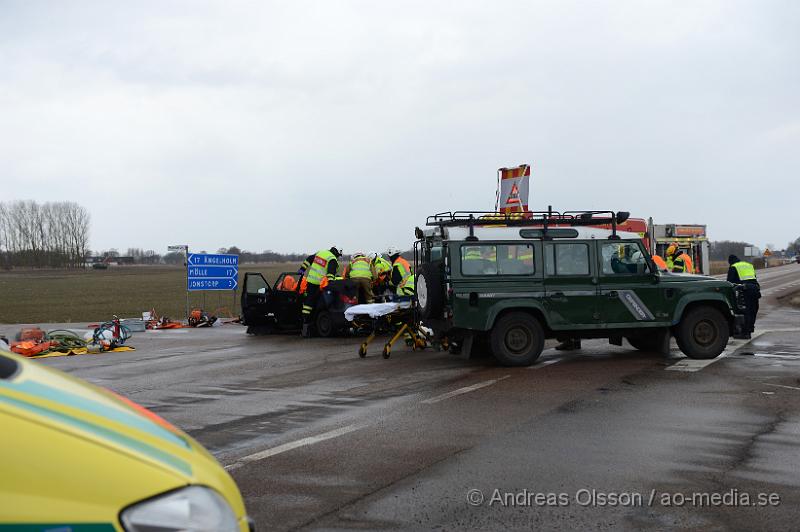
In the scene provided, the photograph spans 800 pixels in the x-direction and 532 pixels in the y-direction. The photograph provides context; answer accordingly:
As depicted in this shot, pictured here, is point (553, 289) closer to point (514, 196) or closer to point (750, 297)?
point (514, 196)

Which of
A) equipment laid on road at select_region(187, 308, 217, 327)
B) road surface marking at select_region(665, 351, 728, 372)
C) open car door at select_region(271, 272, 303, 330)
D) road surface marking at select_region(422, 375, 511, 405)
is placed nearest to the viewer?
road surface marking at select_region(422, 375, 511, 405)

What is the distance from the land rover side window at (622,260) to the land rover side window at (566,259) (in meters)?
0.29

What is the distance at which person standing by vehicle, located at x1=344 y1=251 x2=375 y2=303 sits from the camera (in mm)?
17594

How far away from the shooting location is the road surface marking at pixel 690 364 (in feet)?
38.6

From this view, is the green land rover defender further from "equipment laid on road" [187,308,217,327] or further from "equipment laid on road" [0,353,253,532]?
"equipment laid on road" [187,308,217,327]

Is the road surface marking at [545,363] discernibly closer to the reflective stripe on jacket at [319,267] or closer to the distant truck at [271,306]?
the reflective stripe on jacket at [319,267]

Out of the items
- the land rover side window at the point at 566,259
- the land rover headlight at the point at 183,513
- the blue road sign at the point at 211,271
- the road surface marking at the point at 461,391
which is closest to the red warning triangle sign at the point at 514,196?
the land rover side window at the point at 566,259

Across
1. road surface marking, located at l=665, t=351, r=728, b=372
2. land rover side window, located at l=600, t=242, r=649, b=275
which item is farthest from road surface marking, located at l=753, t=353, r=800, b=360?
land rover side window, located at l=600, t=242, r=649, b=275

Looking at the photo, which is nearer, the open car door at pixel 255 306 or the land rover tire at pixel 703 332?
the land rover tire at pixel 703 332

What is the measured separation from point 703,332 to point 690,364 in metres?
0.72

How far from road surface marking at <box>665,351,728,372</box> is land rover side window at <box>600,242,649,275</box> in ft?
4.95

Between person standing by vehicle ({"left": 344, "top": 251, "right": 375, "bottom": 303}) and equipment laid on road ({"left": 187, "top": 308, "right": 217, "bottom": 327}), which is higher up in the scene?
person standing by vehicle ({"left": 344, "top": 251, "right": 375, "bottom": 303})

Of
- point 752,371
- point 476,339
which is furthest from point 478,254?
point 752,371

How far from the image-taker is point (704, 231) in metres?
30.8
